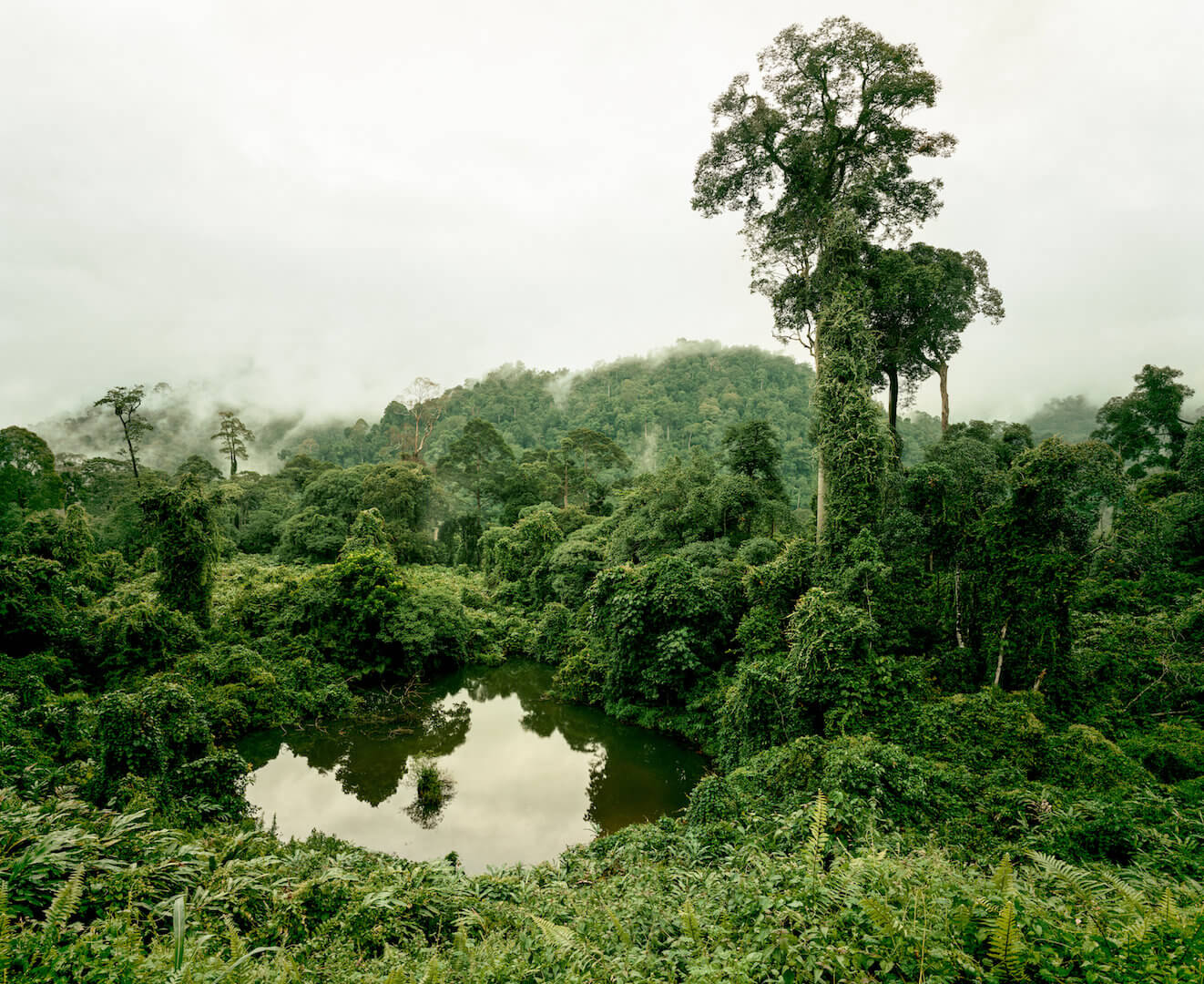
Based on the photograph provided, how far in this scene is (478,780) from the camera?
32.6 ft

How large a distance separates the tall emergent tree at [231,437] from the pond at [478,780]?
35.0 m

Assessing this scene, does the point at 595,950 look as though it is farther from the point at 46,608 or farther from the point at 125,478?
the point at 125,478

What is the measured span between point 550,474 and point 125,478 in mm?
24312

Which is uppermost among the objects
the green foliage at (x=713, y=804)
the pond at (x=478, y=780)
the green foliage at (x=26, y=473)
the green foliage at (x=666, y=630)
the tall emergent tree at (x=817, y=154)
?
the tall emergent tree at (x=817, y=154)

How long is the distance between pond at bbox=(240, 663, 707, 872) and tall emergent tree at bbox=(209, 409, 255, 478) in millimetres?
34963

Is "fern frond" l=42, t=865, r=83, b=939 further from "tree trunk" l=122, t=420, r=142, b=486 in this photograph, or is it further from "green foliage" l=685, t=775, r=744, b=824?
"tree trunk" l=122, t=420, r=142, b=486

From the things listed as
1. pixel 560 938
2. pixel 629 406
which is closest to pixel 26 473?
pixel 560 938

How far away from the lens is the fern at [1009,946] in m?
2.10

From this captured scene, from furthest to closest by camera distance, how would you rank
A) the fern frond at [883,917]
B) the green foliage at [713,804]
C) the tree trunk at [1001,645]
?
the tree trunk at [1001,645] → the green foliage at [713,804] → the fern frond at [883,917]

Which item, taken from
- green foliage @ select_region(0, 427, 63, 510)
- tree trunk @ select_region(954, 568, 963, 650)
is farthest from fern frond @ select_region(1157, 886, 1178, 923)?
green foliage @ select_region(0, 427, 63, 510)

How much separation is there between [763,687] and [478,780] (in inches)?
227

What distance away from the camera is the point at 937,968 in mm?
2189

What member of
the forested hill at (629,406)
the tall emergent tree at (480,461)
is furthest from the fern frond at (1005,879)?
the forested hill at (629,406)

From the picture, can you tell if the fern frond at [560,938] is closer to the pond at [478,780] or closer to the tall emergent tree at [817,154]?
the pond at [478,780]
